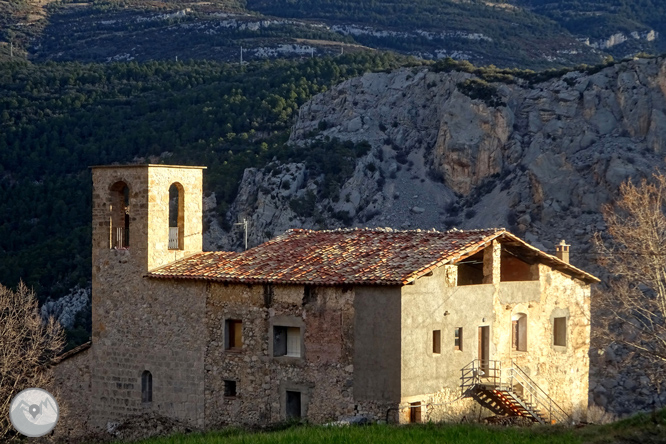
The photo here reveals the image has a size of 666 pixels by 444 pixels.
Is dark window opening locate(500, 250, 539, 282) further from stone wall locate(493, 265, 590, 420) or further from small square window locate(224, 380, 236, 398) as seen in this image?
small square window locate(224, 380, 236, 398)

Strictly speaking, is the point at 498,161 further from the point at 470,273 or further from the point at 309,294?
the point at 309,294

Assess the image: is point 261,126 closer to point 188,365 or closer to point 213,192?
point 213,192

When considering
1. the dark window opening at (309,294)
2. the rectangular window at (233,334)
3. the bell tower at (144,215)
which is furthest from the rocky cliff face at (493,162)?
the dark window opening at (309,294)

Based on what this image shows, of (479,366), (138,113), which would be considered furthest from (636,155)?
(138,113)

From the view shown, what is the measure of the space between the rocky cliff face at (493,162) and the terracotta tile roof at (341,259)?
25.9 metres

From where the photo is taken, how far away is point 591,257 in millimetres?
55406

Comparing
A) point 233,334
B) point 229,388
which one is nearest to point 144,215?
point 233,334

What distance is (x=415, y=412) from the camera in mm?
28672

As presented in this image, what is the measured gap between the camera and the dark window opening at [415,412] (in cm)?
2856

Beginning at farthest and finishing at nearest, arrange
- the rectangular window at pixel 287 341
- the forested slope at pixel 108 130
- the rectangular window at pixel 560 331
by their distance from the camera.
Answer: the forested slope at pixel 108 130 → the rectangular window at pixel 560 331 → the rectangular window at pixel 287 341

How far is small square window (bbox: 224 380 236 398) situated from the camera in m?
30.9

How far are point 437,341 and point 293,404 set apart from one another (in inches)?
156

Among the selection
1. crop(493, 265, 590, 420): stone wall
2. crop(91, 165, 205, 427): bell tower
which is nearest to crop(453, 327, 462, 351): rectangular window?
crop(493, 265, 590, 420): stone wall

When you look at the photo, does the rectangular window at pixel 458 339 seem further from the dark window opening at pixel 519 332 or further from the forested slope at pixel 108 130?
the forested slope at pixel 108 130
